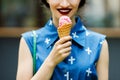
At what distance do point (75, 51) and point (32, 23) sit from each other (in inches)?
209

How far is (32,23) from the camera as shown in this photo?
27.4 ft

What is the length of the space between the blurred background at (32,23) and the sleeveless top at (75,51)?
4734 millimetres

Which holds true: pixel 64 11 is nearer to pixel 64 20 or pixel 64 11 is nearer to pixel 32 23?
pixel 64 20

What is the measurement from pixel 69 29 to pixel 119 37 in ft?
17.2

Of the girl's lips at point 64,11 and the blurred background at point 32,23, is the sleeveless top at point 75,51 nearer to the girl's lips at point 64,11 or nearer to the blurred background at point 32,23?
the girl's lips at point 64,11

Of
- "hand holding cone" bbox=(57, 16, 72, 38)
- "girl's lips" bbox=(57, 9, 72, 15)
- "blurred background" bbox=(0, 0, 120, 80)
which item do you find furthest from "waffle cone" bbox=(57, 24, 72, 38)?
"blurred background" bbox=(0, 0, 120, 80)

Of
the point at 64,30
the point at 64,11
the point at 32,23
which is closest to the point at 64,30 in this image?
the point at 64,30

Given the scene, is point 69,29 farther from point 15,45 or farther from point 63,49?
point 15,45

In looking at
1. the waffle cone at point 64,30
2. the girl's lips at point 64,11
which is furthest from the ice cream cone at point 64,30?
the girl's lips at point 64,11

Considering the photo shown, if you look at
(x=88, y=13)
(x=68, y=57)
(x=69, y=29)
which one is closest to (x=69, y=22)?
(x=69, y=29)

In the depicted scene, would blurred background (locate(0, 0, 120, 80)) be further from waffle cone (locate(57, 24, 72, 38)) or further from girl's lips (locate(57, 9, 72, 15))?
waffle cone (locate(57, 24, 72, 38))

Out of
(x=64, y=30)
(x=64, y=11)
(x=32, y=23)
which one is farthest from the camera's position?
(x=32, y=23)

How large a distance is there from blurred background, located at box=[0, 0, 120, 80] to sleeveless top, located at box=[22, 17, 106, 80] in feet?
15.5

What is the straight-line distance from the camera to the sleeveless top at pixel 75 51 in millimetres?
3023
